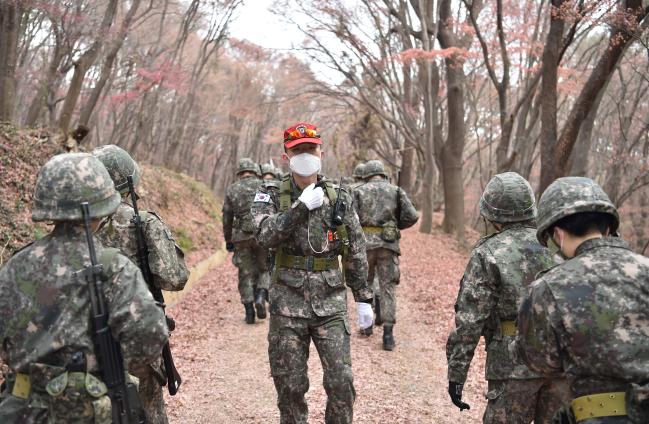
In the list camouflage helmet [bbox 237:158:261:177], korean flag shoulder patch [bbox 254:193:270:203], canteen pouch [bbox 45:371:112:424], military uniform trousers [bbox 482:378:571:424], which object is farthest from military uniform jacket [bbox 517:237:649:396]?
camouflage helmet [bbox 237:158:261:177]

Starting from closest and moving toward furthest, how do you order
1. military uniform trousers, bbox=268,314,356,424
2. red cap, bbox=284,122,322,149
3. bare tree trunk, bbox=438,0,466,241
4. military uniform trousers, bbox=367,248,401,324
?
military uniform trousers, bbox=268,314,356,424
red cap, bbox=284,122,322,149
military uniform trousers, bbox=367,248,401,324
bare tree trunk, bbox=438,0,466,241

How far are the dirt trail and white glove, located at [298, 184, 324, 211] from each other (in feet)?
7.84

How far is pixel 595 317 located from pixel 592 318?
0.5 inches

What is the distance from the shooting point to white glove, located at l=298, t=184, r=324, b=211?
403 cm

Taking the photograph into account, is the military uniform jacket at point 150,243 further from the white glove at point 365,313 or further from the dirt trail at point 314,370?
the dirt trail at point 314,370

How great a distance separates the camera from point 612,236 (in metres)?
2.67

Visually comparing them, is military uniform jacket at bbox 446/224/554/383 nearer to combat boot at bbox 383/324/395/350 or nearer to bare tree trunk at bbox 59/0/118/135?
combat boot at bbox 383/324/395/350

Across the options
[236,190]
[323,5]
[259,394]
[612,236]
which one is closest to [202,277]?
[236,190]

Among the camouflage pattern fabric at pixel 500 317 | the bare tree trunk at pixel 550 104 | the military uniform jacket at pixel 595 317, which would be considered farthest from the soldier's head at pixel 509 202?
the bare tree trunk at pixel 550 104

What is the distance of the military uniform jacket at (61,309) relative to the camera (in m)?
2.56

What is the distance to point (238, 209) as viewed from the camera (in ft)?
29.6

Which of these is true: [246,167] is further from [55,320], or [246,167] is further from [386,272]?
[55,320]

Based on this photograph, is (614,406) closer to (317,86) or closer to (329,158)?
(317,86)

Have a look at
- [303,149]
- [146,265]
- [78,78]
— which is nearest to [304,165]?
[303,149]
